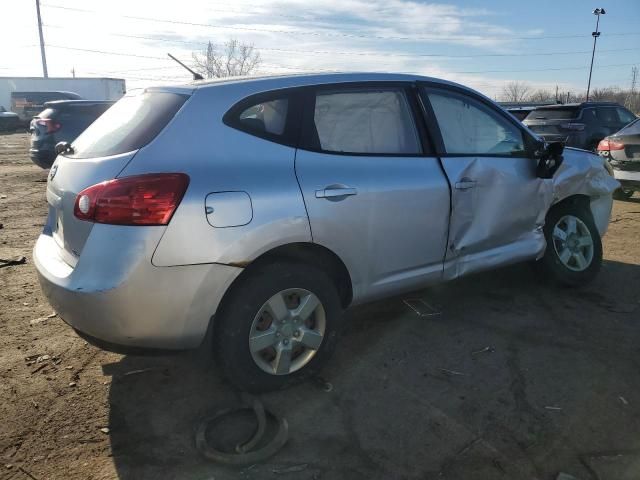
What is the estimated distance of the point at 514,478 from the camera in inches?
91.1

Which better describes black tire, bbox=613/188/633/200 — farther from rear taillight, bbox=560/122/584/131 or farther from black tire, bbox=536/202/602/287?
black tire, bbox=536/202/602/287

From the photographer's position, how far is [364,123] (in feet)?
10.8

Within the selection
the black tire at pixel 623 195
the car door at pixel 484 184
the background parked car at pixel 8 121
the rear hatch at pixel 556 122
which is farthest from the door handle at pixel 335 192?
the background parked car at pixel 8 121

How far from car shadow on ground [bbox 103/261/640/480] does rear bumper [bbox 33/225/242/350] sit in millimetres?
528

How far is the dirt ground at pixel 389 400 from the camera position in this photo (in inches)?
95.4

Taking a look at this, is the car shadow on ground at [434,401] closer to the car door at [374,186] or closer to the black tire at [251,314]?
the black tire at [251,314]

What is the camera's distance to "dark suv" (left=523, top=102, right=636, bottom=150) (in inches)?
454

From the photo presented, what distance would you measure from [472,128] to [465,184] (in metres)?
0.53

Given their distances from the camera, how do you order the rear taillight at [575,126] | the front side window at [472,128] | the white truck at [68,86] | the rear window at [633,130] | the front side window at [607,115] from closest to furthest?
the front side window at [472,128] < the rear window at [633,130] < the rear taillight at [575,126] < the front side window at [607,115] < the white truck at [68,86]

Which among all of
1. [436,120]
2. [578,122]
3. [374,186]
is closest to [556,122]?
[578,122]

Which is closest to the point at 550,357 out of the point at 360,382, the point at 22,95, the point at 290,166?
the point at 360,382

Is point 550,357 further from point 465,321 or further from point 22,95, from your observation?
point 22,95

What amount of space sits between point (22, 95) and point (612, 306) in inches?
1429

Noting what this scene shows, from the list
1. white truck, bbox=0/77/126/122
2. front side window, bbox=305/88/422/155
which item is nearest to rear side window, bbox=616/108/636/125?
front side window, bbox=305/88/422/155
